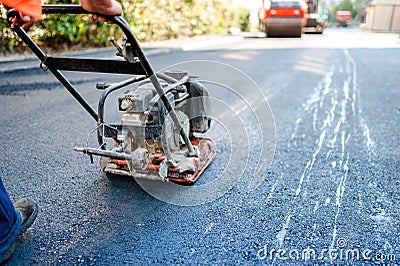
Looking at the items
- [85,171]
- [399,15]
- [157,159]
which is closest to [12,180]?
[85,171]

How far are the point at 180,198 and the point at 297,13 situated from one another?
49.4 ft

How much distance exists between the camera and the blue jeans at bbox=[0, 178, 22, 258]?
173cm

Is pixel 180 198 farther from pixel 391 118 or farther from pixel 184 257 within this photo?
pixel 391 118

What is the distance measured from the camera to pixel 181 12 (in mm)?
13836

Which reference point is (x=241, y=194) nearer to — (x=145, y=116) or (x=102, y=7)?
(x=145, y=116)

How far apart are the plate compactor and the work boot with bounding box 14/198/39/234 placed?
39 centimetres

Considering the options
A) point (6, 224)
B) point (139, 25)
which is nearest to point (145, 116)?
point (6, 224)

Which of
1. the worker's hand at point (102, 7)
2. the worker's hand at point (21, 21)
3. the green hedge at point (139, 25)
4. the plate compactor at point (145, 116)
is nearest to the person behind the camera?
the worker's hand at point (102, 7)

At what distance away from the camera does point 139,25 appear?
10414 millimetres

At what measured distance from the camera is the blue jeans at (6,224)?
1.73 metres

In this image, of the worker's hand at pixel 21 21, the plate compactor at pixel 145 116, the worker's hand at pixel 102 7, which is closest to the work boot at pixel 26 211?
the plate compactor at pixel 145 116

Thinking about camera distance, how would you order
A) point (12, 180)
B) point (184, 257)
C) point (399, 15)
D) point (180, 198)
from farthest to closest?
point (399, 15), point (12, 180), point (180, 198), point (184, 257)

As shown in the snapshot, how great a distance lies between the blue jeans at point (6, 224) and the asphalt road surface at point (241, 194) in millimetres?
109

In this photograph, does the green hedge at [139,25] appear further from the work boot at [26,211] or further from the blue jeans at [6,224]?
the blue jeans at [6,224]
